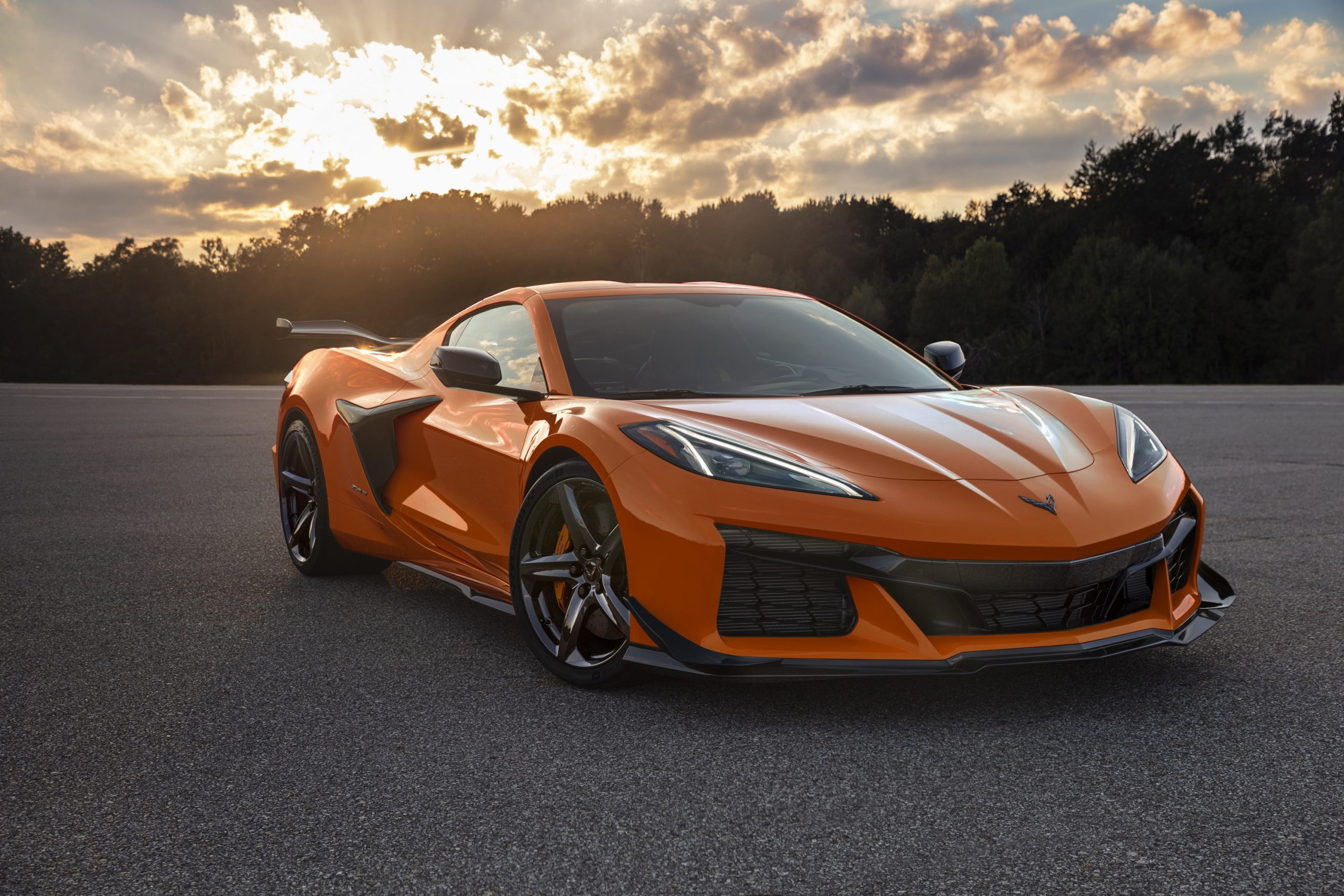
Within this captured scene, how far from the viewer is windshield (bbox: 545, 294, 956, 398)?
3777 mm

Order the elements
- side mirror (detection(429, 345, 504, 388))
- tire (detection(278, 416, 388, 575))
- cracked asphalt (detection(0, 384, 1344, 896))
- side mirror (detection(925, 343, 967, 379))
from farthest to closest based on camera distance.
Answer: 1. tire (detection(278, 416, 388, 575))
2. side mirror (detection(925, 343, 967, 379))
3. side mirror (detection(429, 345, 504, 388))
4. cracked asphalt (detection(0, 384, 1344, 896))

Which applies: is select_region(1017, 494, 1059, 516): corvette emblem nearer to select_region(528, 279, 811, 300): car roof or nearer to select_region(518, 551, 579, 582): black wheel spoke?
select_region(518, 551, 579, 582): black wheel spoke

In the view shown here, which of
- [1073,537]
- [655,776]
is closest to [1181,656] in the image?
[1073,537]

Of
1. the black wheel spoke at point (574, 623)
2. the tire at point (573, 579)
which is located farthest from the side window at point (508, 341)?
the black wheel spoke at point (574, 623)

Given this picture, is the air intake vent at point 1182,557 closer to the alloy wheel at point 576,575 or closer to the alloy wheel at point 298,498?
the alloy wheel at point 576,575

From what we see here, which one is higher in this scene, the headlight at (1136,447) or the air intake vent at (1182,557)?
the headlight at (1136,447)

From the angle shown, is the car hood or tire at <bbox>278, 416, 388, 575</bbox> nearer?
the car hood

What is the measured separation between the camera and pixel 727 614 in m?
2.84

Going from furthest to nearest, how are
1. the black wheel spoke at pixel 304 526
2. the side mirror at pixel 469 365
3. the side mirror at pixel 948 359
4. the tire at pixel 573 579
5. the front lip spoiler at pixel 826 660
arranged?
the black wheel spoke at pixel 304 526 → the side mirror at pixel 948 359 → the side mirror at pixel 469 365 → the tire at pixel 573 579 → the front lip spoiler at pixel 826 660

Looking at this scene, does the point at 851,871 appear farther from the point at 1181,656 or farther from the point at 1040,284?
the point at 1040,284

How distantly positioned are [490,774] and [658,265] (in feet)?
220

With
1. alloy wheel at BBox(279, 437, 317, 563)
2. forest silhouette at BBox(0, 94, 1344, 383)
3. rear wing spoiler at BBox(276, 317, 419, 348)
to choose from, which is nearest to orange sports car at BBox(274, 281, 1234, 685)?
alloy wheel at BBox(279, 437, 317, 563)

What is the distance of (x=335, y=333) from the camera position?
17.9ft

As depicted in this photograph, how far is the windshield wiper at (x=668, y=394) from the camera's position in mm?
3600
